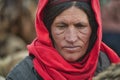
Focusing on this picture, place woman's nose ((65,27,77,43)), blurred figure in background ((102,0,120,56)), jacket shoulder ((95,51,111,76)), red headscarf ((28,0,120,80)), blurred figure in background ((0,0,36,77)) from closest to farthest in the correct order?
woman's nose ((65,27,77,43))
red headscarf ((28,0,120,80))
jacket shoulder ((95,51,111,76))
blurred figure in background ((102,0,120,56))
blurred figure in background ((0,0,36,77))

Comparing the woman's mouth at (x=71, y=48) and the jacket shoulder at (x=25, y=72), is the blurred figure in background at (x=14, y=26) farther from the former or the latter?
the woman's mouth at (x=71, y=48)

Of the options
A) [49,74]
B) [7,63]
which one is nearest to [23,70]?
[49,74]

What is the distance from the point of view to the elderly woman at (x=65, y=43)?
5574mm

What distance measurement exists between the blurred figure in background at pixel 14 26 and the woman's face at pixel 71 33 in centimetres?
562

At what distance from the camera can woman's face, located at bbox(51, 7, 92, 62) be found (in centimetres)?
555

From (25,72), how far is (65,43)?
0.43m

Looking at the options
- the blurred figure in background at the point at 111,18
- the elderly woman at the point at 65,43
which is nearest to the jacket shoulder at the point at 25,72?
the elderly woman at the point at 65,43

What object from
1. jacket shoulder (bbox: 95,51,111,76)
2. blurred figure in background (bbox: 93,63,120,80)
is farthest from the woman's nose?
blurred figure in background (bbox: 93,63,120,80)

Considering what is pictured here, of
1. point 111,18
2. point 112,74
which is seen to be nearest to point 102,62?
point 112,74

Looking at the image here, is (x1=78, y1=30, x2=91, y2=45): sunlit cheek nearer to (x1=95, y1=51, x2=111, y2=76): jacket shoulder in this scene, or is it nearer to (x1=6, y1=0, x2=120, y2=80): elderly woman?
(x1=6, y1=0, x2=120, y2=80): elderly woman

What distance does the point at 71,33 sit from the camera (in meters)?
5.52

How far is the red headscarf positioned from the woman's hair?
5cm

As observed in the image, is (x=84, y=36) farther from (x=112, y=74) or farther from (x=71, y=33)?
(x=112, y=74)

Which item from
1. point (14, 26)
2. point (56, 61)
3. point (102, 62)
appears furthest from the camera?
point (14, 26)
